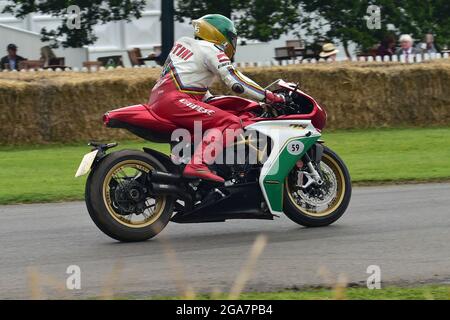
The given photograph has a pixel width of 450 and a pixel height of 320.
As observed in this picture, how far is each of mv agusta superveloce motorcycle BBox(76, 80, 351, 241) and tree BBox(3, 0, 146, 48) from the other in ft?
52.3

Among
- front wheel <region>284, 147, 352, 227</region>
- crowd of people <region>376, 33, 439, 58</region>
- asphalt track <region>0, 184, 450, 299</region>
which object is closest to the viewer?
asphalt track <region>0, 184, 450, 299</region>

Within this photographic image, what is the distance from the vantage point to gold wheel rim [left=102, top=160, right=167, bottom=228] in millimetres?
8797

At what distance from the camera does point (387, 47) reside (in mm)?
24047

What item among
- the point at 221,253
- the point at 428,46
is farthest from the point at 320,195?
the point at 428,46

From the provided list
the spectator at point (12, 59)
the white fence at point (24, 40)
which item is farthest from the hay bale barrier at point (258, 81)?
the white fence at point (24, 40)

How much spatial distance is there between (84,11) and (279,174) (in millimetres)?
17212

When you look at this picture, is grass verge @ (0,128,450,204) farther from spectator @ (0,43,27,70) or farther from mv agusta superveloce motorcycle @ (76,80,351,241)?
spectator @ (0,43,27,70)

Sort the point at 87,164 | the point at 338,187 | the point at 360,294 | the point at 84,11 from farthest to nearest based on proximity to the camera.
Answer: the point at 84,11
the point at 338,187
the point at 87,164
the point at 360,294

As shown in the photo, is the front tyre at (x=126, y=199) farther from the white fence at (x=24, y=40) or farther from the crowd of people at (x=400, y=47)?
the white fence at (x=24, y=40)

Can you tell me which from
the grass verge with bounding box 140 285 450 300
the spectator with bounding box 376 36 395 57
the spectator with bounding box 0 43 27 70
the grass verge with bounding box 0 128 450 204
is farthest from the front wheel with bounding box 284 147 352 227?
the spectator with bounding box 0 43 27 70

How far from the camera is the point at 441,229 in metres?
9.34

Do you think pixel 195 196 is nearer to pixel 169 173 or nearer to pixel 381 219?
pixel 169 173

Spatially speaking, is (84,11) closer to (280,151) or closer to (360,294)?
(280,151)
